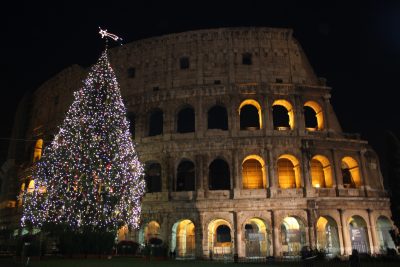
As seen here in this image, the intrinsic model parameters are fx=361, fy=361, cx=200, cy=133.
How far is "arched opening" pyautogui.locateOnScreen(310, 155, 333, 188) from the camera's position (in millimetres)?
26422

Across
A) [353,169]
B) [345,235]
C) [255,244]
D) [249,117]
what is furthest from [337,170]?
[249,117]

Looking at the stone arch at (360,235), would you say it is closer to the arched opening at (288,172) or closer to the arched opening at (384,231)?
the arched opening at (384,231)

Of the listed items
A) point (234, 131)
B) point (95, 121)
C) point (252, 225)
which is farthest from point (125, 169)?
A: point (252, 225)

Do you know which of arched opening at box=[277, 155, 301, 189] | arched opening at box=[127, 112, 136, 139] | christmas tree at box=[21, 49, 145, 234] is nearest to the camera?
christmas tree at box=[21, 49, 145, 234]

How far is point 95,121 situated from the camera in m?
21.2

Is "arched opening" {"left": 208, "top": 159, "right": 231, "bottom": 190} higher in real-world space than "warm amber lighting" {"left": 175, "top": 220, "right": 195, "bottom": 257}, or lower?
higher

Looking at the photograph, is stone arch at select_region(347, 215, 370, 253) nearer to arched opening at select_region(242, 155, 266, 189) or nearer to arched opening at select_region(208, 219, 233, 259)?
arched opening at select_region(242, 155, 266, 189)

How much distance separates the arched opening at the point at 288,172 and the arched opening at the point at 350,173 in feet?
13.3

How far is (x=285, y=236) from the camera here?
27.2 m

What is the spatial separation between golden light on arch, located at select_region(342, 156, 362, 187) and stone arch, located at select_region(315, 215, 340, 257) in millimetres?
3689

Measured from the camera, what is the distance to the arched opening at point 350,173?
2709 cm

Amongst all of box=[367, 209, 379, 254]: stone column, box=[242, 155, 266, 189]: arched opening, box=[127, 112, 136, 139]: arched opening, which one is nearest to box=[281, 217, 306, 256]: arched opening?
box=[242, 155, 266, 189]: arched opening

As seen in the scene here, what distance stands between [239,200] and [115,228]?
8.84 metres

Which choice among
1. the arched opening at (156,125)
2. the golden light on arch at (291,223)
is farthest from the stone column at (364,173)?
the arched opening at (156,125)
